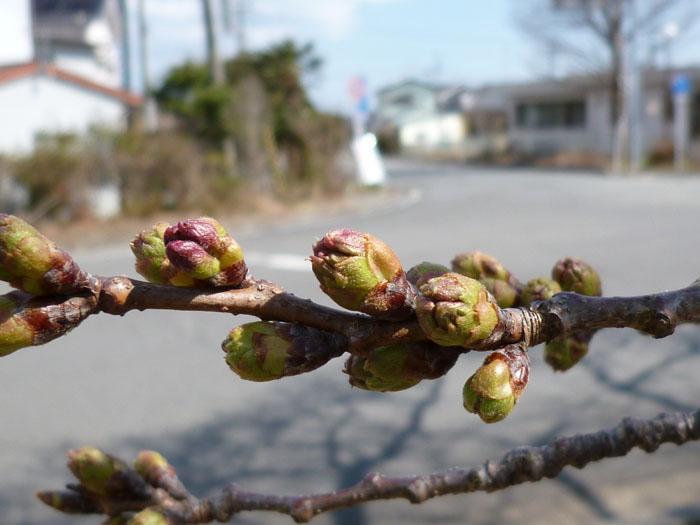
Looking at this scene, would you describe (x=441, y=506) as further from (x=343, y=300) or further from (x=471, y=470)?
(x=343, y=300)

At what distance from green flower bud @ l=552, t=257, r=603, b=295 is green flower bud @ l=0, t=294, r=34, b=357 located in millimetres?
647

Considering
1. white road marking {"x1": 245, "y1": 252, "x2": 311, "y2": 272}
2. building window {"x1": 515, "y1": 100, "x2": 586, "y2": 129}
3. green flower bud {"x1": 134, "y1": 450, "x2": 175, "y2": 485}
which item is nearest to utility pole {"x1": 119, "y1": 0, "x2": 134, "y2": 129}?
white road marking {"x1": 245, "y1": 252, "x2": 311, "y2": 272}

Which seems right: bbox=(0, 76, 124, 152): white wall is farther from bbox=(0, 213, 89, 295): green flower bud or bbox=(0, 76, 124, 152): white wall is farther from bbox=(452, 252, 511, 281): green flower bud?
bbox=(0, 213, 89, 295): green flower bud

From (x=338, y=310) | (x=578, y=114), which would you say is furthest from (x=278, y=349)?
(x=578, y=114)

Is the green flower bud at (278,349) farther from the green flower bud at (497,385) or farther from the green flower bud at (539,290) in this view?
the green flower bud at (539,290)

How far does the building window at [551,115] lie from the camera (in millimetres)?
43656

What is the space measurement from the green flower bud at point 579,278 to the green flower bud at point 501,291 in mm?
71

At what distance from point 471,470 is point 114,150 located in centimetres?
1698

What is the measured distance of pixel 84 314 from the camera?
725 mm

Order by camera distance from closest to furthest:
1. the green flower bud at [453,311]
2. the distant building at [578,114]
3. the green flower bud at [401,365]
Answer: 1. the green flower bud at [453,311]
2. the green flower bud at [401,365]
3. the distant building at [578,114]

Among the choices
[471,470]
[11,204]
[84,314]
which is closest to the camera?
[84,314]

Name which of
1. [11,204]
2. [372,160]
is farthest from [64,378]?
[372,160]

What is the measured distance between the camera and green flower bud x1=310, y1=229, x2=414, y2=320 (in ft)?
2.34

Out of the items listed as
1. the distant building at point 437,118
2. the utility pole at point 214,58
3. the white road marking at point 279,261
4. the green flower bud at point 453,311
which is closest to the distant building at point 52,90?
the utility pole at point 214,58
